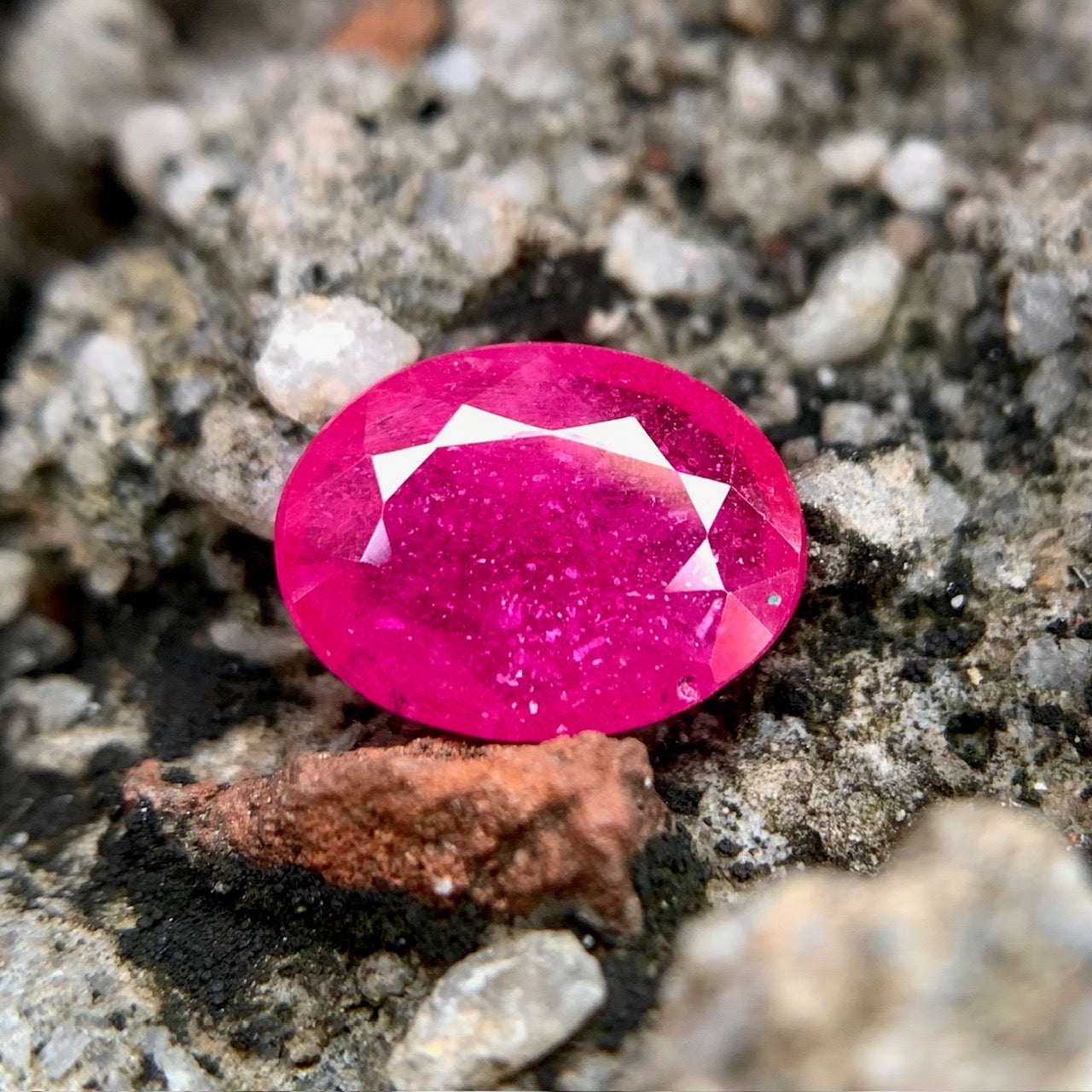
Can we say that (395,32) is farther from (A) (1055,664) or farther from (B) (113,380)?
→ (A) (1055,664)

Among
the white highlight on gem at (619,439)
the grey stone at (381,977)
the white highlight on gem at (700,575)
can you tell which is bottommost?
the grey stone at (381,977)

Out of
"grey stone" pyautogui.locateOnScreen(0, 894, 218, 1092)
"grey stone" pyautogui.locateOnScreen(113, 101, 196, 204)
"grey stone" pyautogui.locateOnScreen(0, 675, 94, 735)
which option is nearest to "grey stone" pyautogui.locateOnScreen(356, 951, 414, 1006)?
"grey stone" pyautogui.locateOnScreen(0, 894, 218, 1092)

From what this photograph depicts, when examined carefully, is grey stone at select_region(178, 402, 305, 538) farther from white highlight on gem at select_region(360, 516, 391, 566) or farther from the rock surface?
the rock surface

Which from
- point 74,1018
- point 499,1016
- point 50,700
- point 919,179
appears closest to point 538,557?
point 499,1016

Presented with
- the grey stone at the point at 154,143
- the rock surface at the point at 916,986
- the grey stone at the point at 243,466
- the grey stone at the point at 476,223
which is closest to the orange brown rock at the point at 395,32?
the grey stone at the point at 154,143

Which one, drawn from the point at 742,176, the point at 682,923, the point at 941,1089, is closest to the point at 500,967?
the point at 682,923

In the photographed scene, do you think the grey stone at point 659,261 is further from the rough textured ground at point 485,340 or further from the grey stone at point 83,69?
the grey stone at point 83,69

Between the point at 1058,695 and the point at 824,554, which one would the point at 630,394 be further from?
the point at 1058,695
